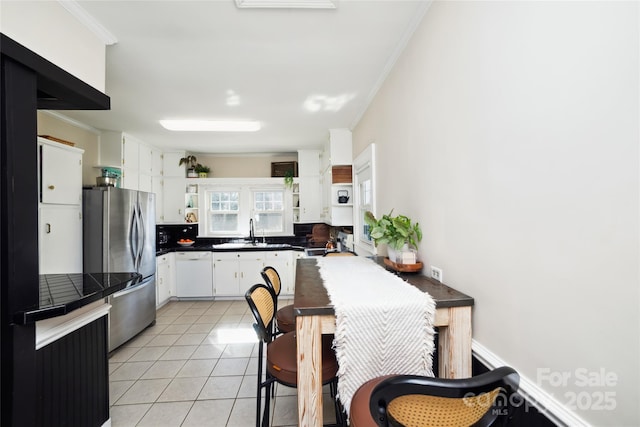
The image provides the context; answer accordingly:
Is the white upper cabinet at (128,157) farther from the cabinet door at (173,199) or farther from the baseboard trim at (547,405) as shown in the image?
the baseboard trim at (547,405)

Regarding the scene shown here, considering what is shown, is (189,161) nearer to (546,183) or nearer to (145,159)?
(145,159)

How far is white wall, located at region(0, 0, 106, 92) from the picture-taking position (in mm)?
1273

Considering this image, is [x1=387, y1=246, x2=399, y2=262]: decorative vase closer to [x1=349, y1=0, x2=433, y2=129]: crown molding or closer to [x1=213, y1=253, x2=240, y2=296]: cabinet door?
[x1=349, y1=0, x2=433, y2=129]: crown molding

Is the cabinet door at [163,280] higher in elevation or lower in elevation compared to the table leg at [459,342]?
lower

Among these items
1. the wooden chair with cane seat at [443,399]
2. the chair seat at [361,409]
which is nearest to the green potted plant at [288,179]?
the chair seat at [361,409]

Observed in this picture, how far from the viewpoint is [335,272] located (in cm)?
180

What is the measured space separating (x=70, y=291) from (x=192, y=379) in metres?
1.43

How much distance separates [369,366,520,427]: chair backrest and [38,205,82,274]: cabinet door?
3013 mm

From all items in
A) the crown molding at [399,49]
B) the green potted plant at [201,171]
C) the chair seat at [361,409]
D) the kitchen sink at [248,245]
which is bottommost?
the chair seat at [361,409]

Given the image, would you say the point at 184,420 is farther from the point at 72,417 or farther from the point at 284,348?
the point at 284,348

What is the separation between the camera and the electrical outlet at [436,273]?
60.7 inches

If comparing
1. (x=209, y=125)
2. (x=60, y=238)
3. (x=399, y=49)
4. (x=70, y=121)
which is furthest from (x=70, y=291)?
(x=70, y=121)

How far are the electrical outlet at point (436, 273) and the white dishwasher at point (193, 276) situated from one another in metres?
3.92

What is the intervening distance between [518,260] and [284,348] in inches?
48.9
